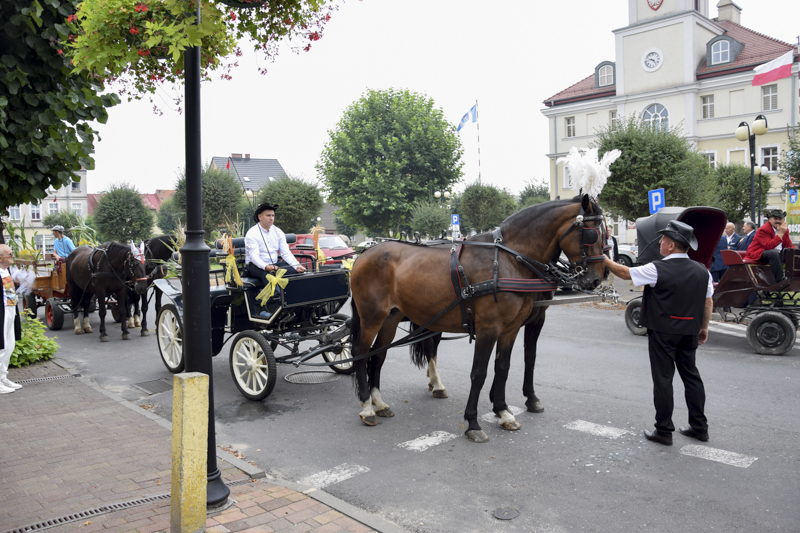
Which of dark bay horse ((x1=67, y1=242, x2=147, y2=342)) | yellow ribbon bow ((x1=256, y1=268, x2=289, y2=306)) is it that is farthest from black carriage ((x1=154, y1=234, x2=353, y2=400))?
dark bay horse ((x1=67, y1=242, x2=147, y2=342))

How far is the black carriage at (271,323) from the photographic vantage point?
6.62m

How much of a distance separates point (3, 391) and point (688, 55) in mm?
47172

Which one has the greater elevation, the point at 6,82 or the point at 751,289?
the point at 6,82

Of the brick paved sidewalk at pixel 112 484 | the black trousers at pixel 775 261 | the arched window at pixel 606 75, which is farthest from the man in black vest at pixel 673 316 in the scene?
the arched window at pixel 606 75

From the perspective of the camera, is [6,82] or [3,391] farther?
[3,391]

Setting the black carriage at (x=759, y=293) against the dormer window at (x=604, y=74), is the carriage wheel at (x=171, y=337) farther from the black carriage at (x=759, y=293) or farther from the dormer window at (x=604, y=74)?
the dormer window at (x=604, y=74)

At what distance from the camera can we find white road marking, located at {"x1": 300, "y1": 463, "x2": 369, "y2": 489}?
14.7ft

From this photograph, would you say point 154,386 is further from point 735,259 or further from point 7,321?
point 735,259

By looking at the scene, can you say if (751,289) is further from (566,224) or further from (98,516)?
(98,516)

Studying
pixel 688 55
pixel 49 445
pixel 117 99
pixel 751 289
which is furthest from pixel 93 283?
pixel 688 55

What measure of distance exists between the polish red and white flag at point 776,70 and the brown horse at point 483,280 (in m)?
15.5

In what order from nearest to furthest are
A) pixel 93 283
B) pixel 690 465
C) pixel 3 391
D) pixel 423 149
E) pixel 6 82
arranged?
1. pixel 6 82
2. pixel 690 465
3. pixel 3 391
4. pixel 93 283
5. pixel 423 149

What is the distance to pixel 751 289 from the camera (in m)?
8.79

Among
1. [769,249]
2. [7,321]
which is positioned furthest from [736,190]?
[7,321]
